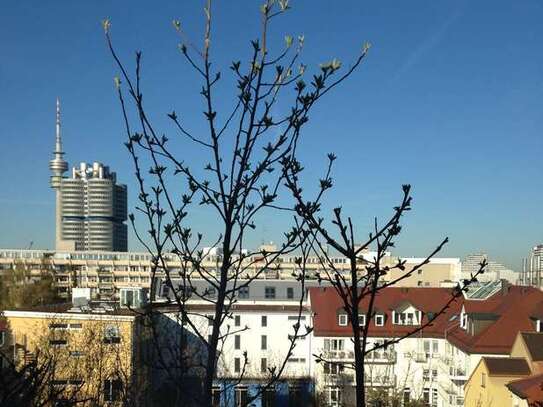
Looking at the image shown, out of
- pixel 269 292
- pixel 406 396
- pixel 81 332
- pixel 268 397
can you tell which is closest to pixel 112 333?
pixel 81 332

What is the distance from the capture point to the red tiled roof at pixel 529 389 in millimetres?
14345

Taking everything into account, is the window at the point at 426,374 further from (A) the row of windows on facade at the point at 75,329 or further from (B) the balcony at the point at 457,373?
(A) the row of windows on facade at the point at 75,329

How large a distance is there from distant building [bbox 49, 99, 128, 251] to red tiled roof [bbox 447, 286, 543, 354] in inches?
5318

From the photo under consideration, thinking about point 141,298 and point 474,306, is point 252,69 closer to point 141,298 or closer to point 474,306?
point 474,306

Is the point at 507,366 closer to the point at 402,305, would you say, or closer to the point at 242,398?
the point at 402,305

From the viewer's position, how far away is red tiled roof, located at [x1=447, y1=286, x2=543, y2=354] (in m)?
22.7

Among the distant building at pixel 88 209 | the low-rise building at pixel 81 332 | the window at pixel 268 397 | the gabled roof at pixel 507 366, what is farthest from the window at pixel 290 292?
the distant building at pixel 88 209

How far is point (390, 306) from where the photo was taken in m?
30.0

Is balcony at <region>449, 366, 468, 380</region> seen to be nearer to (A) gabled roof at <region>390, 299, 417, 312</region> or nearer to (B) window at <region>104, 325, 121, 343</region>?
(A) gabled roof at <region>390, 299, 417, 312</region>

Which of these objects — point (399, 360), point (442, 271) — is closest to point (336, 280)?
point (399, 360)

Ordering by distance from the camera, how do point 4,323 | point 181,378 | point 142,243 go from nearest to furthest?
point 181,378 → point 142,243 → point 4,323

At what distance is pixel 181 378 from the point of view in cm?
348

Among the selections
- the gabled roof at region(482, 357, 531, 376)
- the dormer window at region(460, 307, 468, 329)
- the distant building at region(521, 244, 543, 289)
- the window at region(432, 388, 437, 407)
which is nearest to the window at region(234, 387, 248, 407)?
the gabled roof at region(482, 357, 531, 376)

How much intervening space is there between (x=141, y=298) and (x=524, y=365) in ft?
64.8
